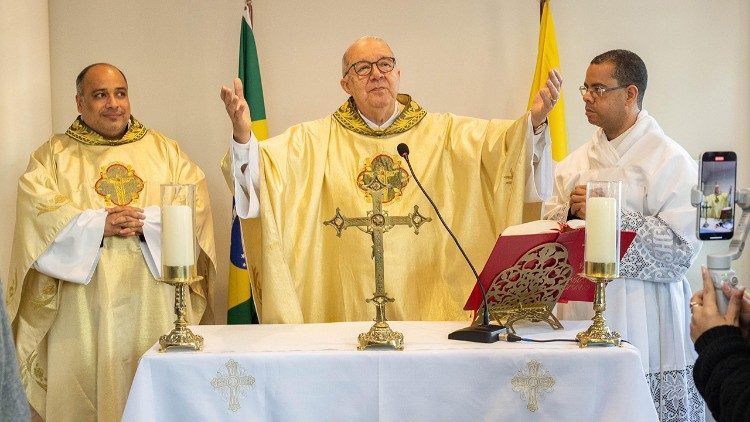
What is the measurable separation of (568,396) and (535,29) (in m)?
3.92

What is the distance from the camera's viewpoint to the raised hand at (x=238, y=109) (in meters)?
3.69

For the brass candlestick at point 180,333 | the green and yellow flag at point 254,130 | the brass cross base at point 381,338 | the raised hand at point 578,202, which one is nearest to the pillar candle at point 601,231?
the brass cross base at point 381,338

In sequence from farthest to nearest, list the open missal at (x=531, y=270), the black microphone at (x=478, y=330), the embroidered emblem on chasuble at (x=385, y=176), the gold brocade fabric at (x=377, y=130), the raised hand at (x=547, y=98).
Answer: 1. the gold brocade fabric at (x=377, y=130)
2. the embroidered emblem on chasuble at (x=385, y=176)
3. the raised hand at (x=547, y=98)
4. the open missal at (x=531, y=270)
5. the black microphone at (x=478, y=330)

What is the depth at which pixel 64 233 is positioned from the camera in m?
4.71

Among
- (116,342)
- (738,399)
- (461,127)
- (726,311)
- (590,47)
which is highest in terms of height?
(590,47)

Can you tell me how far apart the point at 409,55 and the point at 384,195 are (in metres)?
2.12

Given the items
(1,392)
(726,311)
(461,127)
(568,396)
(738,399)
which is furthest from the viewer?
(461,127)

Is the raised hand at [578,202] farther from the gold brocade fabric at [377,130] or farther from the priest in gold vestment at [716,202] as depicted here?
the priest in gold vestment at [716,202]

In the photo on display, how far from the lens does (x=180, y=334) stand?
296 centimetres

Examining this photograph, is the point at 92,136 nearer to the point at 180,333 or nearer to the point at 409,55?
the point at 409,55

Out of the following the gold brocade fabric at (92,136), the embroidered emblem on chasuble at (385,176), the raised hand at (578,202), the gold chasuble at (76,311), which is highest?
the gold brocade fabric at (92,136)

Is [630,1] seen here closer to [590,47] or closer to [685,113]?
[590,47]

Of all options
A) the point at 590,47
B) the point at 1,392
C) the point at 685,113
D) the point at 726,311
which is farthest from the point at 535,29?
the point at 1,392

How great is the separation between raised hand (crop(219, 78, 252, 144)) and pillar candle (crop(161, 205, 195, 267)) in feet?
2.80
